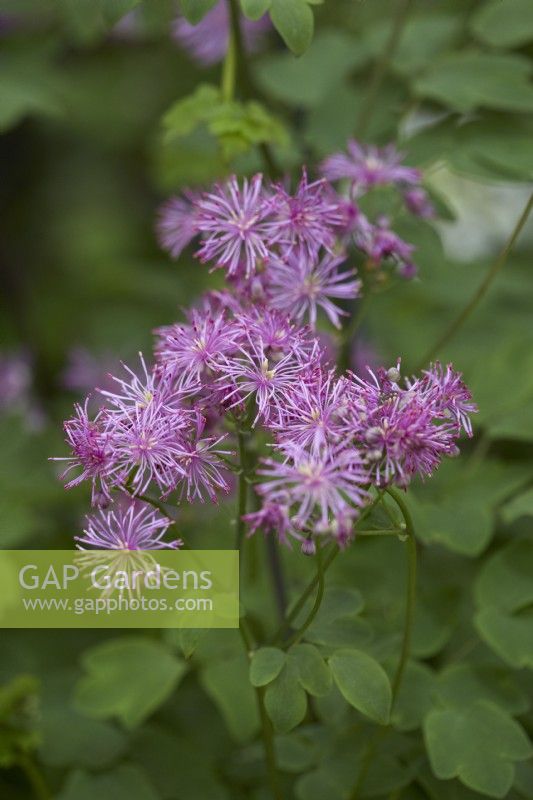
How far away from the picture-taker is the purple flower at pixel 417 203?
173 cm

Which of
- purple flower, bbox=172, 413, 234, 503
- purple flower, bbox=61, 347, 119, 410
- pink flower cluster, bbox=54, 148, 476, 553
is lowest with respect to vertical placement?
purple flower, bbox=61, 347, 119, 410

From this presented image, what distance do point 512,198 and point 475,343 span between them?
0.80 meters

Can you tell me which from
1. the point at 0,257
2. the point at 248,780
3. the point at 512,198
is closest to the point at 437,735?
the point at 248,780

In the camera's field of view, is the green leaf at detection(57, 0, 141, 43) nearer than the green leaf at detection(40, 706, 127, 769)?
No

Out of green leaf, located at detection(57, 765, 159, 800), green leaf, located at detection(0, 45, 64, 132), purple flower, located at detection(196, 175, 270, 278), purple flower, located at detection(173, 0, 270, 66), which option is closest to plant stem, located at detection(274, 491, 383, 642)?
purple flower, located at detection(196, 175, 270, 278)

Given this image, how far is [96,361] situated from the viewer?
256cm

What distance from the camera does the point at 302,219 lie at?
1.38 metres

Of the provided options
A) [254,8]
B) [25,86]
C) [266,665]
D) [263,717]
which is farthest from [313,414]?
[25,86]

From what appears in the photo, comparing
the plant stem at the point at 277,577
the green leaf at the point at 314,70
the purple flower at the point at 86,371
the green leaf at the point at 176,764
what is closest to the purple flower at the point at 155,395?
the plant stem at the point at 277,577

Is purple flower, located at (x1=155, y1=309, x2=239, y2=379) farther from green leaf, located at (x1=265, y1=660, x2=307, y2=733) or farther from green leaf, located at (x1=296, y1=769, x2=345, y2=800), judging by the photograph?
green leaf, located at (x1=296, y1=769, x2=345, y2=800)

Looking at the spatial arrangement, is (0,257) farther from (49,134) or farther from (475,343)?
(475,343)

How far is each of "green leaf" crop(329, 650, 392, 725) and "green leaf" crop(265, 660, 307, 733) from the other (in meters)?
0.05

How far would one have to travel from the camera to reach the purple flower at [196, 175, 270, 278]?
53.8 inches

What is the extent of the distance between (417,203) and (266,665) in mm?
889
